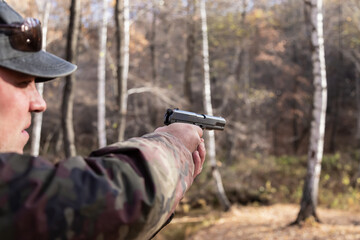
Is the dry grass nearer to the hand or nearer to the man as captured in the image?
the hand

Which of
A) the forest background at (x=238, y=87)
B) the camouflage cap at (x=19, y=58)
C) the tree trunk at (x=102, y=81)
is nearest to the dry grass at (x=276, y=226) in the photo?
the forest background at (x=238, y=87)

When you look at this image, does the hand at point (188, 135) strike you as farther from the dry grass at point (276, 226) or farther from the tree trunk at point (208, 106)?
the tree trunk at point (208, 106)

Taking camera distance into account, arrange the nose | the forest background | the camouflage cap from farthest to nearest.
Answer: the forest background
the nose
the camouflage cap

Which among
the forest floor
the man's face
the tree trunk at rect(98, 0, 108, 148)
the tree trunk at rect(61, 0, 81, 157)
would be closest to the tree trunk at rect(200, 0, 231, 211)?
the forest floor

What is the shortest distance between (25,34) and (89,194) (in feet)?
1.73

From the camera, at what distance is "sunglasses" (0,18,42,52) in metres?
0.96

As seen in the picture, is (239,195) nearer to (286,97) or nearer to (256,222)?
(256,222)

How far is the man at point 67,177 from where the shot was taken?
0.76 metres

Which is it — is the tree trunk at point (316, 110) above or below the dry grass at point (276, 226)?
above

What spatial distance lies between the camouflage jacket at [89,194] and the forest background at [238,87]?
8242 millimetres

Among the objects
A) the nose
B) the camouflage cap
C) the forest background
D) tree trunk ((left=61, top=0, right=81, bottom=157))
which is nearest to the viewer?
the camouflage cap

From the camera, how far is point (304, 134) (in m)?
24.0

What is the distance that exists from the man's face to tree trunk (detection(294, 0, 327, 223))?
28.2 feet

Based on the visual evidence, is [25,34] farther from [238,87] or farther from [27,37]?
[238,87]
